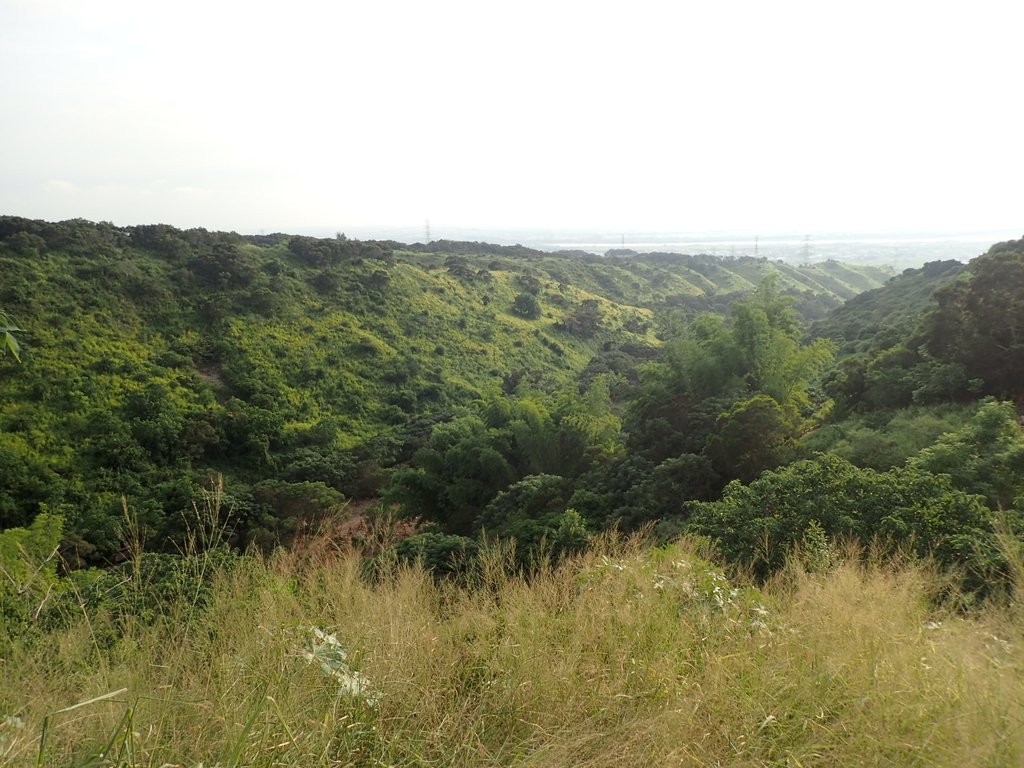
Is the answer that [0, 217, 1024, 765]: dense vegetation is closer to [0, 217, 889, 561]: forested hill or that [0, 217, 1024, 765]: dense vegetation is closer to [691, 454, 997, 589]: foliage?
[691, 454, 997, 589]: foliage

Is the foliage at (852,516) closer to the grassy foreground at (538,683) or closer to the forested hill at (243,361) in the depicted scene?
the grassy foreground at (538,683)

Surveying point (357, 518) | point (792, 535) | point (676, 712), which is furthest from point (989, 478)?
point (357, 518)

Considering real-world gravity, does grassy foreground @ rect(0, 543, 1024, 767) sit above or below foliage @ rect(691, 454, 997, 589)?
above

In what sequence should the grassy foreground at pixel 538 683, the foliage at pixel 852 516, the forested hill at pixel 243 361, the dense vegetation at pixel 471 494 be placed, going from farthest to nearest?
the forested hill at pixel 243 361, the foliage at pixel 852 516, the dense vegetation at pixel 471 494, the grassy foreground at pixel 538 683

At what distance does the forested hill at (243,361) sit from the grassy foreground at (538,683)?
939 cm

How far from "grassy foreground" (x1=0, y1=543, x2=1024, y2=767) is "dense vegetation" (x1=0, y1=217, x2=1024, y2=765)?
0.8 inches

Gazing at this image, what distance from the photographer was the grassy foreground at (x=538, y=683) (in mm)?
1813

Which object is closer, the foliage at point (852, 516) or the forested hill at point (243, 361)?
the foliage at point (852, 516)

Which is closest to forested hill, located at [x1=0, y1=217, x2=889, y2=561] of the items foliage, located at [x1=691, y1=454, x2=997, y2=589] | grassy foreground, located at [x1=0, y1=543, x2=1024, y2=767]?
grassy foreground, located at [x1=0, y1=543, x2=1024, y2=767]

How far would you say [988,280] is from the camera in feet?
46.0

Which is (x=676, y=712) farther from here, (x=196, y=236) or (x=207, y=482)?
(x=196, y=236)

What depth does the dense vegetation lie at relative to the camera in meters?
2.13

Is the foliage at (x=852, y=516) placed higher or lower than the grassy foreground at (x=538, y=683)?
lower

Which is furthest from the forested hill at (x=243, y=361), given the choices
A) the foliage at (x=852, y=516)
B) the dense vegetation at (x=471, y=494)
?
the foliage at (x=852, y=516)
